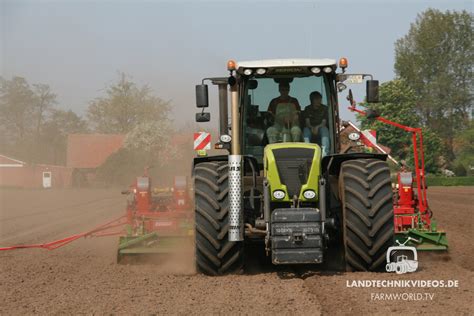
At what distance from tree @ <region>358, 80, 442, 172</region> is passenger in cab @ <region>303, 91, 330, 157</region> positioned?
137ft

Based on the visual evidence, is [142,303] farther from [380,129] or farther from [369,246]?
[380,129]

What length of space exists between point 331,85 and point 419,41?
58.3 metres

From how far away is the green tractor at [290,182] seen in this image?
286 inches

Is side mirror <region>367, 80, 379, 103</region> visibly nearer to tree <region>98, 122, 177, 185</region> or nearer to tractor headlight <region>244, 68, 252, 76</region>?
tractor headlight <region>244, 68, 252, 76</region>

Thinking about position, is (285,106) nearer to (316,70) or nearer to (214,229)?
(316,70)

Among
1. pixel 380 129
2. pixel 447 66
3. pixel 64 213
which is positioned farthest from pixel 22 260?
pixel 447 66

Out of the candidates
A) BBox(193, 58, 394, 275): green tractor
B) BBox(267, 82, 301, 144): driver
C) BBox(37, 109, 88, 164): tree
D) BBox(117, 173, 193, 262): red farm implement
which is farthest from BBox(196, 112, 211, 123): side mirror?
BBox(37, 109, 88, 164): tree

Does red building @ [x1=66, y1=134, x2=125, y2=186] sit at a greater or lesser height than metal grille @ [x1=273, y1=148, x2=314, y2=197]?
greater

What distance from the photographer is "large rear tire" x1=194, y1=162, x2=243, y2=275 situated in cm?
751

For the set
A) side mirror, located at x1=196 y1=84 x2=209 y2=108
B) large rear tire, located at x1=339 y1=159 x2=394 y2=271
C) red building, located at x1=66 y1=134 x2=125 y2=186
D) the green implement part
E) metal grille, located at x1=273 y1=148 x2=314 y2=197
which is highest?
red building, located at x1=66 y1=134 x2=125 y2=186

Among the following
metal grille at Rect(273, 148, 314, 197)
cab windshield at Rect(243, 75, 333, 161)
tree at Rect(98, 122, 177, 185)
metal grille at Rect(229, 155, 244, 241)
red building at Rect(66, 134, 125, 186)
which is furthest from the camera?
red building at Rect(66, 134, 125, 186)

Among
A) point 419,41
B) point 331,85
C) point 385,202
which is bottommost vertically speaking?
point 385,202

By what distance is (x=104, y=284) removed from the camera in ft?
24.1

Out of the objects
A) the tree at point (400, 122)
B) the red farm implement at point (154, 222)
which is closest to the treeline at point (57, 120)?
the tree at point (400, 122)
